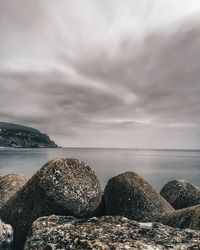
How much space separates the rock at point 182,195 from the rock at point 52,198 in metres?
5.79

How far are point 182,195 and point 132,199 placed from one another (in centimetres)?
436

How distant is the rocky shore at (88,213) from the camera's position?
767cm

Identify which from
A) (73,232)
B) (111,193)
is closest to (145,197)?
(111,193)

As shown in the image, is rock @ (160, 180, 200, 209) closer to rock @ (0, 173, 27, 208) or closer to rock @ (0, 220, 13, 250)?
rock @ (0, 173, 27, 208)

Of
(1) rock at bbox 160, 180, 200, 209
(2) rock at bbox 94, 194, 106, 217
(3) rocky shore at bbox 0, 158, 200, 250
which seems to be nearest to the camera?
(3) rocky shore at bbox 0, 158, 200, 250

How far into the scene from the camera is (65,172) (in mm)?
12508

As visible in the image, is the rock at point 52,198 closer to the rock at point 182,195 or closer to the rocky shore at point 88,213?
the rocky shore at point 88,213

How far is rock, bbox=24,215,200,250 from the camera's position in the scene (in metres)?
7.27

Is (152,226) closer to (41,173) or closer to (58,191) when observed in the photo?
(58,191)

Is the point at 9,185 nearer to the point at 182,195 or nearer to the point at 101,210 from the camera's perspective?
the point at 101,210

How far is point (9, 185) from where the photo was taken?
53.1 feet

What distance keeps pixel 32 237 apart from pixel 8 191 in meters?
7.88

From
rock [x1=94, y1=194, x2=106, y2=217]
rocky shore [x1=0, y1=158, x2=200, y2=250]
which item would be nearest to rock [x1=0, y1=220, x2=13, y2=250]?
rocky shore [x1=0, y1=158, x2=200, y2=250]

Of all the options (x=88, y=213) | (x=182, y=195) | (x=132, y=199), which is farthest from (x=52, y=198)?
(x=182, y=195)
